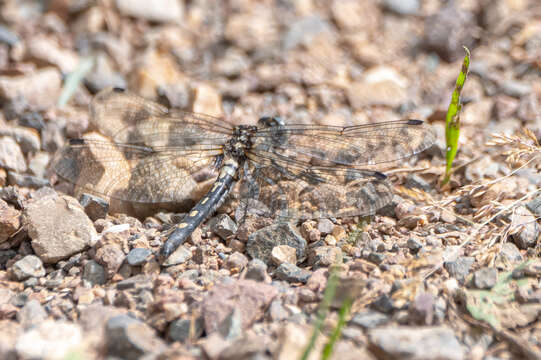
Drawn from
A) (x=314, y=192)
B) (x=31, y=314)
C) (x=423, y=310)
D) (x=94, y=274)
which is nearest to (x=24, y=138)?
(x=94, y=274)

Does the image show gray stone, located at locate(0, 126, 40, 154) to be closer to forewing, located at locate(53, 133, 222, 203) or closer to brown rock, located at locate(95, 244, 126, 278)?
forewing, located at locate(53, 133, 222, 203)

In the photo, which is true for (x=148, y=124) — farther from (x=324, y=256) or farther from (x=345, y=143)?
(x=324, y=256)

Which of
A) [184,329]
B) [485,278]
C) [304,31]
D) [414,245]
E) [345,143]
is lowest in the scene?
[184,329]

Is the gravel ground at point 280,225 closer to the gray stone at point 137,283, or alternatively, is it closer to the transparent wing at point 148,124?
the gray stone at point 137,283

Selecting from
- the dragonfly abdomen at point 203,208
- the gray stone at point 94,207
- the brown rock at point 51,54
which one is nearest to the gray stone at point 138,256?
the dragonfly abdomen at point 203,208

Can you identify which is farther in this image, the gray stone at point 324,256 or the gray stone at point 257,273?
the gray stone at point 324,256

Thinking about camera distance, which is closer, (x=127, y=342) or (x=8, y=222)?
(x=127, y=342)
